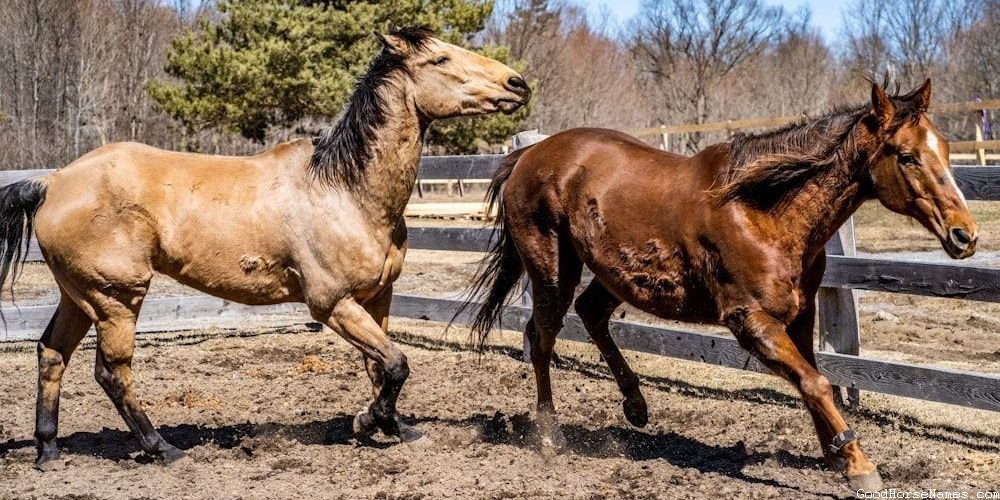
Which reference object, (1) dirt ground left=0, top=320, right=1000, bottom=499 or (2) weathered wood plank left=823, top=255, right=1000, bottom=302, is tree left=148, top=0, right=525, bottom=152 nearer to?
(1) dirt ground left=0, top=320, right=1000, bottom=499

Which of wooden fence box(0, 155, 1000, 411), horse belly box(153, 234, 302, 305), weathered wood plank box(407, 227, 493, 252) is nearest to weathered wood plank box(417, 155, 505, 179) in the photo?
wooden fence box(0, 155, 1000, 411)

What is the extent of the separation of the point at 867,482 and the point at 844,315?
1952 millimetres

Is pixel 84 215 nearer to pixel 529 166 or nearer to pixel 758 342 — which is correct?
pixel 529 166

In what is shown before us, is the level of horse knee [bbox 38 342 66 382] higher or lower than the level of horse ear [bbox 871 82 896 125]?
lower

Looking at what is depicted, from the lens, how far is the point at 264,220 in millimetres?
4715

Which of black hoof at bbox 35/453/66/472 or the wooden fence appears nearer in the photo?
black hoof at bbox 35/453/66/472

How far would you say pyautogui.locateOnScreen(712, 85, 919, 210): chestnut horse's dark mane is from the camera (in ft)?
13.6

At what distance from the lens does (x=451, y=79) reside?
4.75 meters

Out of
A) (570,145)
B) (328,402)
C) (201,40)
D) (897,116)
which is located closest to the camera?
(897,116)

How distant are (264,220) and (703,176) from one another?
2.13 meters

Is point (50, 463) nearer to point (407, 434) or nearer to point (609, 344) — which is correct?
point (407, 434)

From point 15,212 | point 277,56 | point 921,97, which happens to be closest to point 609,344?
point 921,97

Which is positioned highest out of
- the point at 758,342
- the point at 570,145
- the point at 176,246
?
the point at 570,145

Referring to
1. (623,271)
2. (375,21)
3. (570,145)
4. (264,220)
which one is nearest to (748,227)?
(623,271)
